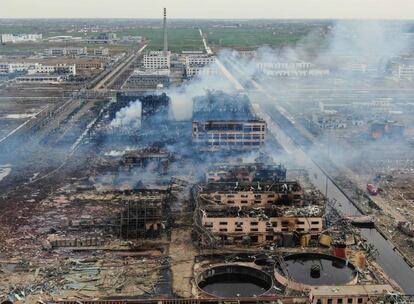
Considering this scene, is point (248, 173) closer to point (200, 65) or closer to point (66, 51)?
point (200, 65)

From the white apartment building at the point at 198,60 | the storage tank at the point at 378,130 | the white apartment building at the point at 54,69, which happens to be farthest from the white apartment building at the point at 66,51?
the storage tank at the point at 378,130

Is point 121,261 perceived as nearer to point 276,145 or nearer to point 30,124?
point 276,145

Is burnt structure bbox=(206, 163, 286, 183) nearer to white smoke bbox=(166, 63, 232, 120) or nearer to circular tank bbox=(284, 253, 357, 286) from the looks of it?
circular tank bbox=(284, 253, 357, 286)

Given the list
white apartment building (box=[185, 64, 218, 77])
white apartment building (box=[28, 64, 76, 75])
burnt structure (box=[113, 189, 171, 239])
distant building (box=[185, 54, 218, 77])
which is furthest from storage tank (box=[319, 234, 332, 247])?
white apartment building (box=[28, 64, 76, 75])

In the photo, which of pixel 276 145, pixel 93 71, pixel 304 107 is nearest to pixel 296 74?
pixel 304 107

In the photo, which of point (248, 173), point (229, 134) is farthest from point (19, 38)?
point (248, 173)
